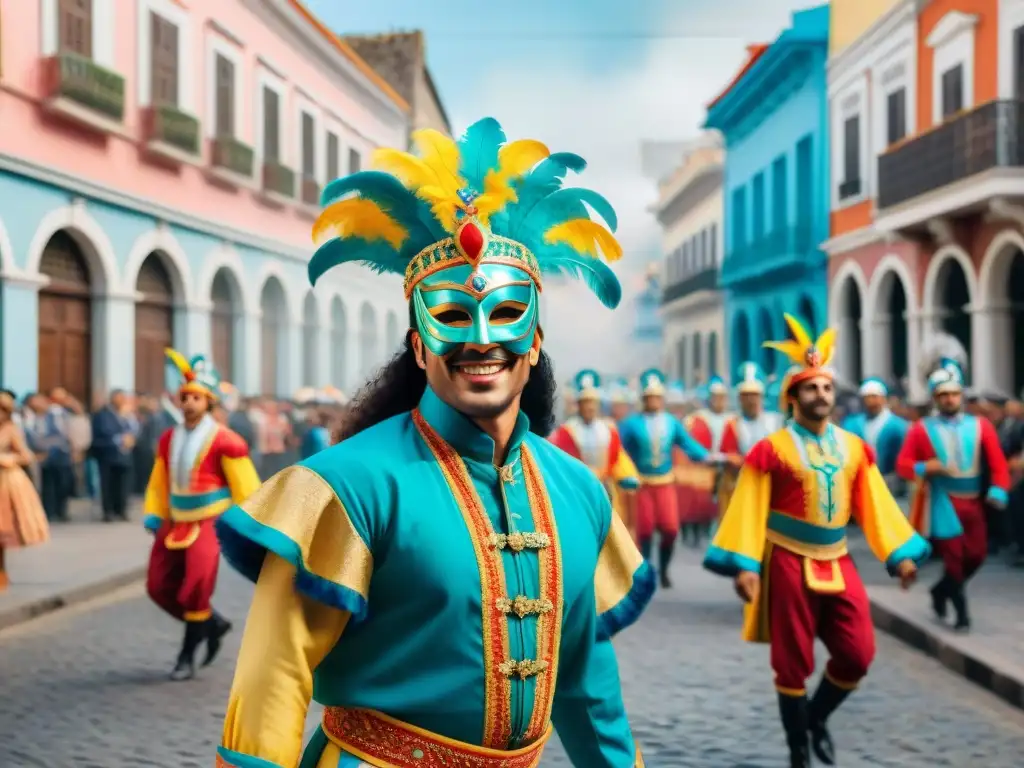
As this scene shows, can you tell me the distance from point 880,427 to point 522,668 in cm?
1197

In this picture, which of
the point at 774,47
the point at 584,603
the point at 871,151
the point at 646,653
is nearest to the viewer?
the point at 584,603

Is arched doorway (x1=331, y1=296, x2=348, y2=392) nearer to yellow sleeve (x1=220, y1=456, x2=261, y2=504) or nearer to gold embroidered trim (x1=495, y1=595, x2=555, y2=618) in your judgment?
yellow sleeve (x1=220, y1=456, x2=261, y2=504)

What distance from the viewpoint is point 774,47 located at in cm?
2741

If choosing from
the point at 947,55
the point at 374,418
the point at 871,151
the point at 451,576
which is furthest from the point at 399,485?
the point at 871,151

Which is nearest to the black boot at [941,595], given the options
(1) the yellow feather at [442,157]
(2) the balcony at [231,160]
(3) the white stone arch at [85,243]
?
(1) the yellow feather at [442,157]

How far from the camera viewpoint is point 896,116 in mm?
22516

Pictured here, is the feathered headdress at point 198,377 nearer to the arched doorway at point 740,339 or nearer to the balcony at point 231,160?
the balcony at point 231,160

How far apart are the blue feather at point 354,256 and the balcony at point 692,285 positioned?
33.3 m

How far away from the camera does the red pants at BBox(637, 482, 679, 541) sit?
12445mm

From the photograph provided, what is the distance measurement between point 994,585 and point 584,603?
9.33 meters

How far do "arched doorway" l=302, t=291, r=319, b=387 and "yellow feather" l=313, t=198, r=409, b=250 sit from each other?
2512 cm

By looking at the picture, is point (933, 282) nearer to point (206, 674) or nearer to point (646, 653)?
point (646, 653)

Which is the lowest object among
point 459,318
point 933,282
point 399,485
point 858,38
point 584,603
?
point 584,603

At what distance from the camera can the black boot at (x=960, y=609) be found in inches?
344
